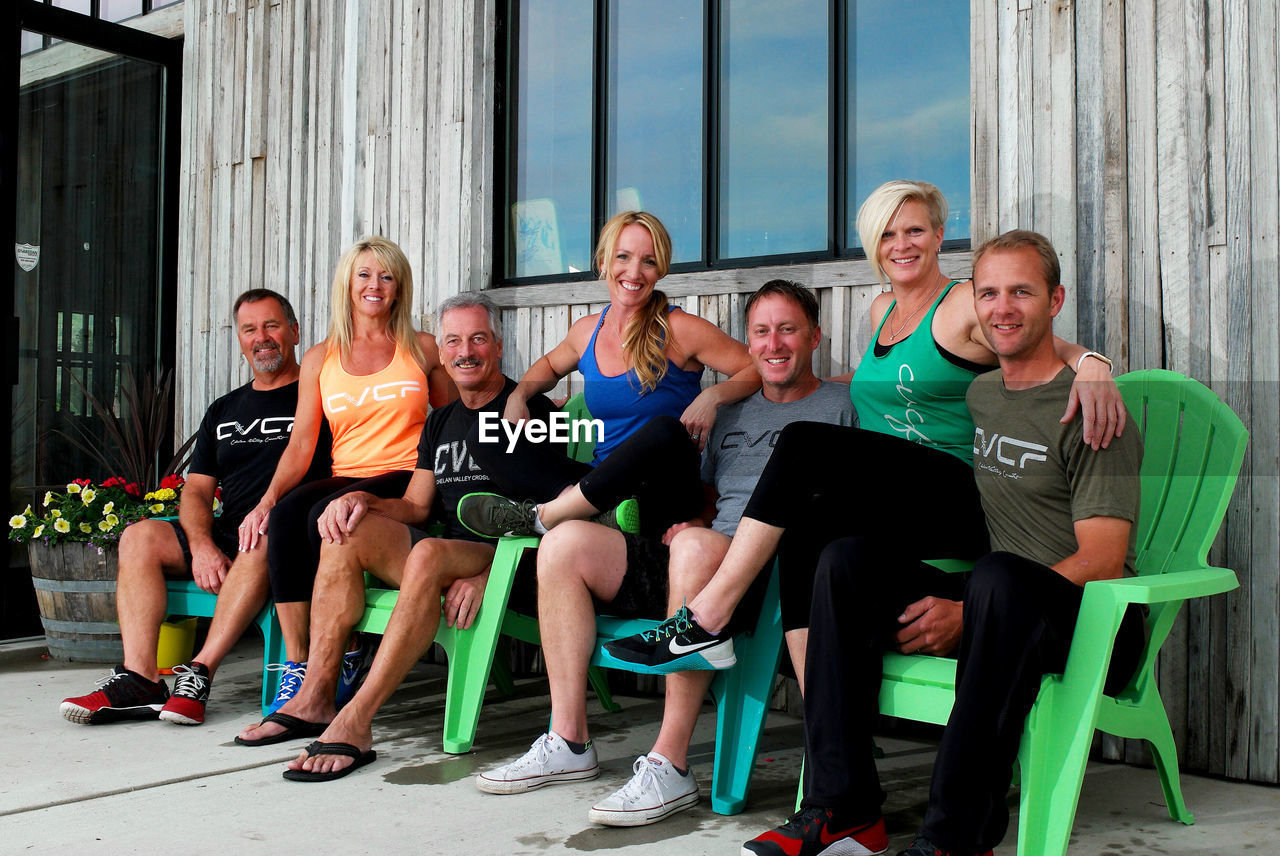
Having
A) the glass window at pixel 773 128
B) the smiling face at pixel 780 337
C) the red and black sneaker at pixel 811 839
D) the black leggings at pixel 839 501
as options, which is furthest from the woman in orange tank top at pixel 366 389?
the red and black sneaker at pixel 811 839

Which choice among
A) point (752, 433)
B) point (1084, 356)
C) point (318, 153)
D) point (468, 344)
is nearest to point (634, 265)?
point (468, 344)

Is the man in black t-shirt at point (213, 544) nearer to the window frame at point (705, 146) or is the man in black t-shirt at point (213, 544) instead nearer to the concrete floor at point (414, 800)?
the concrete floor at point (414, 800)

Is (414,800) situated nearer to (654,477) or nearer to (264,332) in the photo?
(654,477)

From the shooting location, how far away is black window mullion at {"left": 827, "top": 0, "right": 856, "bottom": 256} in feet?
10.9

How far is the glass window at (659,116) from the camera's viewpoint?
3693mm

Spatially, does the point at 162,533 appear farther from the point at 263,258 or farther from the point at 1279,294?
the point at 1279,294

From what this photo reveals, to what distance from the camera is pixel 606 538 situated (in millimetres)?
2598

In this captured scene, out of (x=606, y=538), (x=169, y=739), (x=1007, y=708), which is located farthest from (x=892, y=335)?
(x=169, y=739)

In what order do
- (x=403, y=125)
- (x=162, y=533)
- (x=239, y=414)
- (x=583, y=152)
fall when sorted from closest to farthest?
(x=162, y=533) < (x=239, y=414) < (x=583, y=152) < (x=403, y=125)

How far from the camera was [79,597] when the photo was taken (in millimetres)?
3955

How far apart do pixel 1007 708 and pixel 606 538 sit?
1.03m

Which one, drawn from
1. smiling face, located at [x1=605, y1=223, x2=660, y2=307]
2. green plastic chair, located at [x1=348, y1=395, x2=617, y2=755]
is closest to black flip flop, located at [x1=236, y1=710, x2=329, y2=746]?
green plastic chair, located at [x1=348, y1=395, x2=617, y2=755]

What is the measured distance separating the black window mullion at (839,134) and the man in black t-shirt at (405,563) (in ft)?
3.31

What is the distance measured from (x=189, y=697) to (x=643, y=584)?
1462 millimetres
